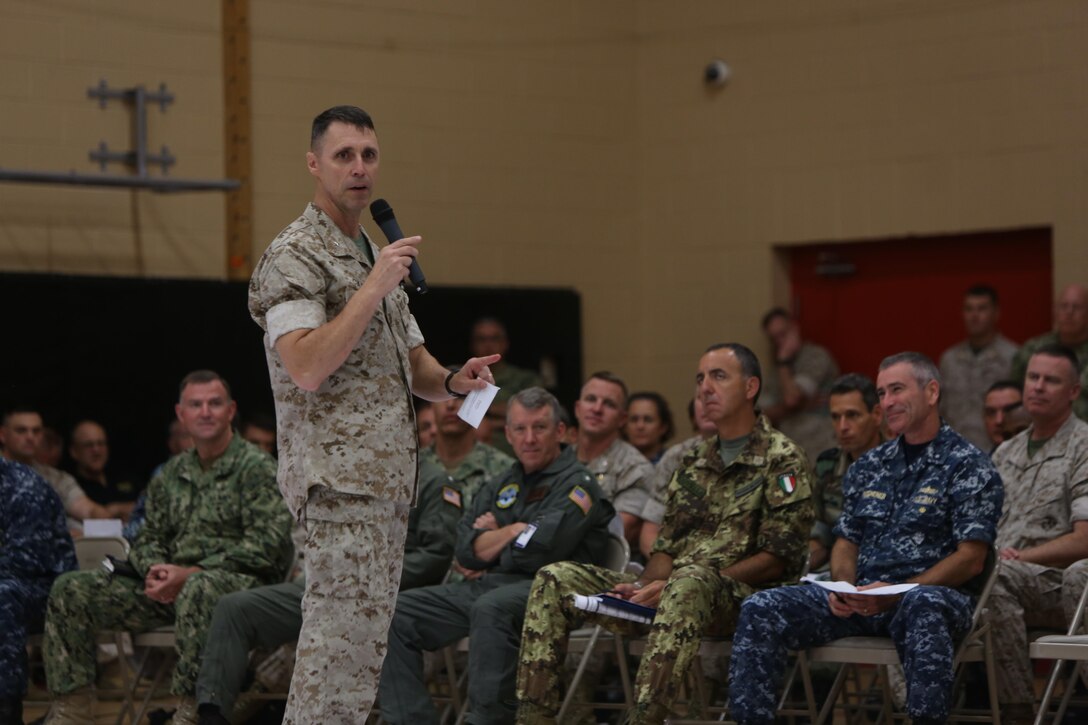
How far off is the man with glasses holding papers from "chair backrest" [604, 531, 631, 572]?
73cm

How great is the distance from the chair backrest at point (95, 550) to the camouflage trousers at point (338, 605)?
2.88 m

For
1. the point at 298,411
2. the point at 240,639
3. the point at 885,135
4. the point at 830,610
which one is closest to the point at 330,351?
the point at 298,411

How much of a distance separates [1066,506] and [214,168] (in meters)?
4.63

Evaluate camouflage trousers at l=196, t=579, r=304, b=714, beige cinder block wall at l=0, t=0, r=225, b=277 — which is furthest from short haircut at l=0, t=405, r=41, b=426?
camouflage trousers at l=196, t=579, r=304, b=714

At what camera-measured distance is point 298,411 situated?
10.9ft

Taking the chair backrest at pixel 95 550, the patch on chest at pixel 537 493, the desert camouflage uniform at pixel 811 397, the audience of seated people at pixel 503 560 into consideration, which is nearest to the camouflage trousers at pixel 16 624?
the chair backrest at pixel 95 550

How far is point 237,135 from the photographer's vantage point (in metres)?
8.10

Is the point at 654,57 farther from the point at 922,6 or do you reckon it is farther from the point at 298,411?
the point at 298,411

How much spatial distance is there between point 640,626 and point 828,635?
1.96 ft

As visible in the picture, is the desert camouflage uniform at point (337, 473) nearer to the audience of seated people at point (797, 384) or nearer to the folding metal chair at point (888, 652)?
the folding metal chair at point (888, 652)

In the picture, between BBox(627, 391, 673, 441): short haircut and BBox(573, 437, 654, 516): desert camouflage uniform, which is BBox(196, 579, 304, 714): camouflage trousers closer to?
BBox(573, 437, 654, 516): desert camouflage uniform

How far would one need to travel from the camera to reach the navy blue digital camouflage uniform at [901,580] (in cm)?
420

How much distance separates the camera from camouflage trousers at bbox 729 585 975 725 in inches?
164

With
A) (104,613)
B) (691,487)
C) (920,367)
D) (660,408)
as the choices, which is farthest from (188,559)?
(920,367)
